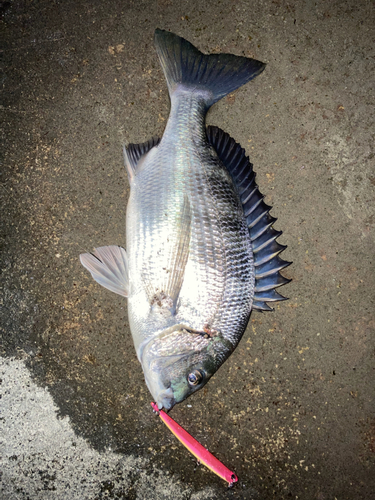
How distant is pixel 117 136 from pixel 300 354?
2.32 meters

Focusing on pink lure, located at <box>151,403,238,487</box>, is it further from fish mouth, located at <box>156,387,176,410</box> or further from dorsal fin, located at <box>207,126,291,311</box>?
dorsal fin, located at <box>207,126,291,311</box>

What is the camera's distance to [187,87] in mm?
2236

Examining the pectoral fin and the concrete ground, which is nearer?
the pectoral fin

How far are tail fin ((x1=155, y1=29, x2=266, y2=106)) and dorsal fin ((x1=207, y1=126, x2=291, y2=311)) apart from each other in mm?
564

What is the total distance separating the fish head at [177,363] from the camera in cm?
185

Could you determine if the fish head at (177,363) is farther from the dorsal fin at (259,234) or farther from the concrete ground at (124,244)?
the concrete ground at (124,244)

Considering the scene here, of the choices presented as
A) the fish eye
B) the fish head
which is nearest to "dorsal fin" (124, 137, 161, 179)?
the fish head

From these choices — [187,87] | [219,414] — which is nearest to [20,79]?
[187,87]

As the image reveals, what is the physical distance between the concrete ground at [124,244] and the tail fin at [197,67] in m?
0.23

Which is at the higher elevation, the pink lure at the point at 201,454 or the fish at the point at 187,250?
the fish at the point at 187,250

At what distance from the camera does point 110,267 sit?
2143 mm

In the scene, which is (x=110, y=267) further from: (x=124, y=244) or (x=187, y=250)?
(x=187, y=250)

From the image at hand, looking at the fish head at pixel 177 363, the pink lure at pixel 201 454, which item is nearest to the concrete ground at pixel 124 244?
the pink lure at pixel 201 454

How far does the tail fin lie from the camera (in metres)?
2.25
